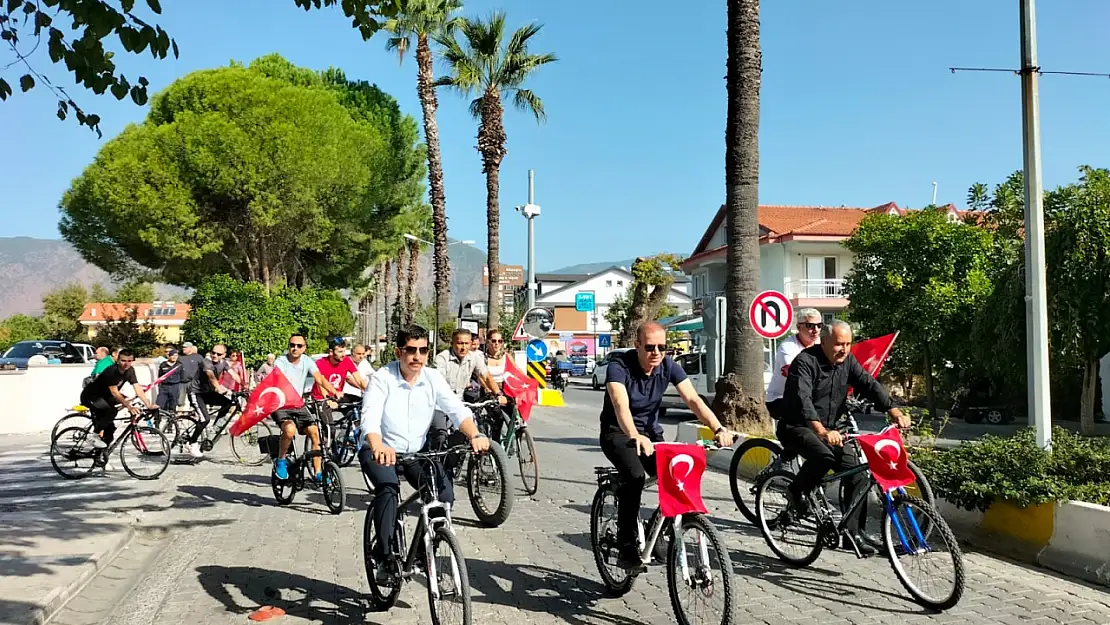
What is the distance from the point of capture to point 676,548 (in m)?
5.05

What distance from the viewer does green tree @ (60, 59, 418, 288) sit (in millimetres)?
33031

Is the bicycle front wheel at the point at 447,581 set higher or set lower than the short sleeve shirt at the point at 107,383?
lower

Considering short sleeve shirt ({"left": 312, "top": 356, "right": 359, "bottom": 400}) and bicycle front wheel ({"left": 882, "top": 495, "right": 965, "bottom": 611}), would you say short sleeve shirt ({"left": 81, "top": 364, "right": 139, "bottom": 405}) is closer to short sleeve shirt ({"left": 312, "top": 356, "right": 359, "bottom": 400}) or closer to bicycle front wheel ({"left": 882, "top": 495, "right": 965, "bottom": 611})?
short sleeve shirt ({"left": 312, "top": 356, "right": 359, "bottom": 400})

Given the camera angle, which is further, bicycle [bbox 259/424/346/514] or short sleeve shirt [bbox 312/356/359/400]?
short sleeve shirt [bbox 312/356/359/400]

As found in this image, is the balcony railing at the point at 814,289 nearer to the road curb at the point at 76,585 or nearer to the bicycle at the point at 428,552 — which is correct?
the road curb at the point at 76,585

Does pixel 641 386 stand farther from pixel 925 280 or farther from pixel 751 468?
pixel 925 280

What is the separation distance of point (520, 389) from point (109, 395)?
5632mm

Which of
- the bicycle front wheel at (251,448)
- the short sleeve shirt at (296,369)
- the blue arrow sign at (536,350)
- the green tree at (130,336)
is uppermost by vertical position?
the green tree at (130,336)

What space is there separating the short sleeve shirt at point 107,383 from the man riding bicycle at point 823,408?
9.02 metres

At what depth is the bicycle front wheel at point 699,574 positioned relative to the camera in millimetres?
4754

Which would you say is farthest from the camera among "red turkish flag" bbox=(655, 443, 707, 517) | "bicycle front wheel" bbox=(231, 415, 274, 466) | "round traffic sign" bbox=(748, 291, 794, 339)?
"bicycle front wheel" bbox=(231, 415, 274, 466)

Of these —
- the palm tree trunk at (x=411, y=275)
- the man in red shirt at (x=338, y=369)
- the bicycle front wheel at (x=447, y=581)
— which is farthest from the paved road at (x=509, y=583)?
the palm tree trunk at (x=411, y=275)

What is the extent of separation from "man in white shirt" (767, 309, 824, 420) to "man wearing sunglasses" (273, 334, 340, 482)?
474cm

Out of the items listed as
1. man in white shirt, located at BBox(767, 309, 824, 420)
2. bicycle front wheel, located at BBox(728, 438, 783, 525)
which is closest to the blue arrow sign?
man in white shirt, located at BBox(767, 309, 824, 420)
